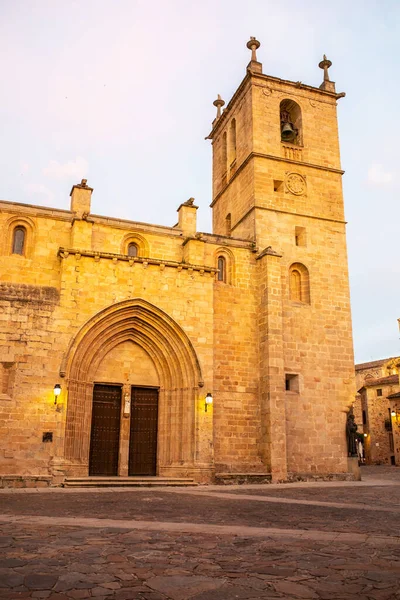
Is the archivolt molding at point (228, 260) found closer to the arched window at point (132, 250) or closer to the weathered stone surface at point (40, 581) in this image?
the arched window at point (132, 250)

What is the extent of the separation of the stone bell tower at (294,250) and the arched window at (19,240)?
8.46 metres

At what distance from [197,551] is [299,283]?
16401 millimetres

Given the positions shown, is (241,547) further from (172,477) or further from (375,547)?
(172,477)

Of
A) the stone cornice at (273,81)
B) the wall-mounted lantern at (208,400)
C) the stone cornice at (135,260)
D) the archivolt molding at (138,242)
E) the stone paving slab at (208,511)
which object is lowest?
the stone paving slab at (208,511)

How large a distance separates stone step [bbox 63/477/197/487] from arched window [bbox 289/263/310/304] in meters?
8.33

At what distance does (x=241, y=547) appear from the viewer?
5777 millimetres

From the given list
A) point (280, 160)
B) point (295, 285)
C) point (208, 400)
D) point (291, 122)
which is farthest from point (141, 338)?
point (291, 122)

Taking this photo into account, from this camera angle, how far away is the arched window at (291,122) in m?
22.7

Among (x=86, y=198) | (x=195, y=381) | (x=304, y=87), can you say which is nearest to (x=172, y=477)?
(x=195, y=381)

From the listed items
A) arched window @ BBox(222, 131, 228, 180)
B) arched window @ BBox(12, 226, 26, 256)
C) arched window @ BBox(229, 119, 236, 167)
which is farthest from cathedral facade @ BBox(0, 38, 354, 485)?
arched window @ BBox(222, 131, 228, 180)

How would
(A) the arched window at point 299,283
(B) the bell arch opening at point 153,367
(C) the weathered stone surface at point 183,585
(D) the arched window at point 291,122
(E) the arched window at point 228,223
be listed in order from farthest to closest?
(E) the arched window at point 228,223
(D) the arched window at point 291,122
(A) the arched window at point 299,283
(B) the bell arch opening at point 153,367
(C) the weathered stone surface at point 183,585

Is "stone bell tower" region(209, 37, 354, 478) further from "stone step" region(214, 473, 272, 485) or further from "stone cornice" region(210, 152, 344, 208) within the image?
"stone step" region(214, 473, 272, 485)

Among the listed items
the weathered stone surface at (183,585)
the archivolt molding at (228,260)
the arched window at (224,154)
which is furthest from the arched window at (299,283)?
the weathered stone surface at (183,585)

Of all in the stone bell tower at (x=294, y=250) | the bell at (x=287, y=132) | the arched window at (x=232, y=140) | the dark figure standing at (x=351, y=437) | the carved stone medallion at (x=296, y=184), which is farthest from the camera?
the arched window at (x=232, y=140)
